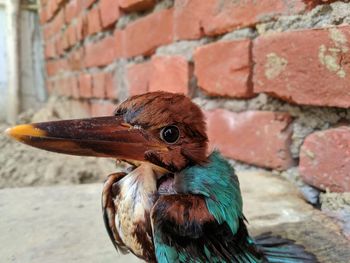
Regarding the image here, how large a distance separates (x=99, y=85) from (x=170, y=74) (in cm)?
76

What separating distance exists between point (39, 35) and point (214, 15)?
9.33 feet

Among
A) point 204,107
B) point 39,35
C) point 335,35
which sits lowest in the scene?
point 204,107

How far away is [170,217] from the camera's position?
479 millimetres

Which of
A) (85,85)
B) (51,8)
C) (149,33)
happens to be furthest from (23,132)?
(51,8)

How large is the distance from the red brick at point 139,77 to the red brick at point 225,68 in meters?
0.33

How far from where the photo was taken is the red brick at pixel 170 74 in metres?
1.19

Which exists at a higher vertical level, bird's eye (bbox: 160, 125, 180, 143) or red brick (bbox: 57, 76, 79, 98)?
red brick (bbox: 57, 76, 79, 98)

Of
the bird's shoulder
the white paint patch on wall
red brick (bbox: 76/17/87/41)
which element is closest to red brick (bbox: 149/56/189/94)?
the bird's shoulder

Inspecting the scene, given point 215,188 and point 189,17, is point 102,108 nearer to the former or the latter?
point 189,17

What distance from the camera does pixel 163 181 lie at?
0.56m

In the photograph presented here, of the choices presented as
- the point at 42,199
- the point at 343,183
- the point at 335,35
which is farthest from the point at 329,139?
the point at 42,199

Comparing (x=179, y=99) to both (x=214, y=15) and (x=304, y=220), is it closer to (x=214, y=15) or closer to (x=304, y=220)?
(x=304, y=220)

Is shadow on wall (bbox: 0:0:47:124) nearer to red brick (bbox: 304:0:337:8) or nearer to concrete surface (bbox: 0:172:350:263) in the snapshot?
concrete surface (bbox: 0:172:350:263)

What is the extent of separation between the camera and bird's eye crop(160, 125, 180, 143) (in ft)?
1.81
